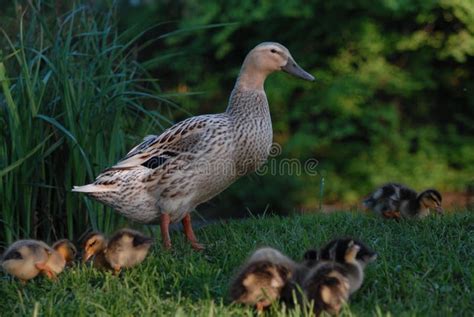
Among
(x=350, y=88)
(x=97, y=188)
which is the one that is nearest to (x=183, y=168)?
(x=97, y=188)

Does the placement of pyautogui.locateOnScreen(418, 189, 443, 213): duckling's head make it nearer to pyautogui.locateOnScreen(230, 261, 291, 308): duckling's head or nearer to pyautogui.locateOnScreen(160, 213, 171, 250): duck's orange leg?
pyautogui.locateOnScreen(160, 213, 171, 250): duck's orange leg

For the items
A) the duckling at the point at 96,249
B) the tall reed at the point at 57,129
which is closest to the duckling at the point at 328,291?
the duckling at the point at 96,249

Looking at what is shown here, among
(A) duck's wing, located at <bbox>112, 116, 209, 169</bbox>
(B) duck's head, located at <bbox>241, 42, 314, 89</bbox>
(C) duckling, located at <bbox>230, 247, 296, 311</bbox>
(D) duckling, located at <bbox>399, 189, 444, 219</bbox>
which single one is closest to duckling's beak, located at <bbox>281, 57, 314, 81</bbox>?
(B) duck's head, located at <bbox>241, 42, 314, 89</bbox>

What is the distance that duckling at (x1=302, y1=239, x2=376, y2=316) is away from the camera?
12.5ft

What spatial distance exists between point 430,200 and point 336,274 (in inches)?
→ 96.6

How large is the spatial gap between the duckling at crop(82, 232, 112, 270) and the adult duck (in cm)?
65

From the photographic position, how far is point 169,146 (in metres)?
5.95

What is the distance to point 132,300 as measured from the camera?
4.24 metres

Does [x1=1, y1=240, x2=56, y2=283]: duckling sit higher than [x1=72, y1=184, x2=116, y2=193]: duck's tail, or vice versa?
[x1=72, y1=184, x2=116, y2=193]: duck's tail

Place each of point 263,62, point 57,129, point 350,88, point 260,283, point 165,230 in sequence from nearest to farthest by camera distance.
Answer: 1. point 260,283
2. point 165,230
3. point 263,62
4. point 57,129
5. point 350,88

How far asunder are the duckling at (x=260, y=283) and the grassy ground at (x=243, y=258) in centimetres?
7

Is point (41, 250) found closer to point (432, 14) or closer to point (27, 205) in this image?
point (27, 205)

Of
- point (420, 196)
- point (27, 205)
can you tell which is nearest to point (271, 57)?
point (420, 196)

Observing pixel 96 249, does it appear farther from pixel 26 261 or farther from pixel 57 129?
pixel 57 129
